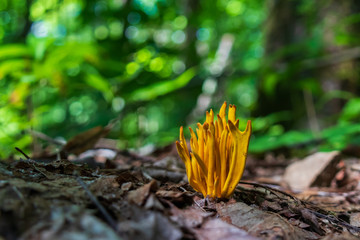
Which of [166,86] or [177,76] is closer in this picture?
[166,86]

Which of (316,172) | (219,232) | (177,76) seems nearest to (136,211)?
(219,232)

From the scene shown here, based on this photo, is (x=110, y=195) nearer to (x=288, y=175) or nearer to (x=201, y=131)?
(x=201, y=131)

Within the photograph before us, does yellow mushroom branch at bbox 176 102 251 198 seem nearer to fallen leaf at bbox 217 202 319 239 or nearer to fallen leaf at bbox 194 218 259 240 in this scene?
fallen leaf at bbox 217 202 319 239

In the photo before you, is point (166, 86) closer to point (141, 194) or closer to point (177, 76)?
point (177, 76)

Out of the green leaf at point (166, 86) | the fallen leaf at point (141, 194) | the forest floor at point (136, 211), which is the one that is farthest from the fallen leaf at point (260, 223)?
the green leaf at point (166, 86)

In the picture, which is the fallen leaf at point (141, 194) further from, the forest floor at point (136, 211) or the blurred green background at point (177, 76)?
the blurred green background at point (177, 76)

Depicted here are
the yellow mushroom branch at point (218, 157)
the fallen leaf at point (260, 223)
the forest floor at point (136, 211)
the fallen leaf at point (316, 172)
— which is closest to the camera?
the forest floor at point (136, 211)

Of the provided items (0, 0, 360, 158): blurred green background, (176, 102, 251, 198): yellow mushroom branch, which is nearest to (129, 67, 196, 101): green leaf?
(0, 0, 360, 158): blurred green background

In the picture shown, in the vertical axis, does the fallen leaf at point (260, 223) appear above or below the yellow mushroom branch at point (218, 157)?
below
